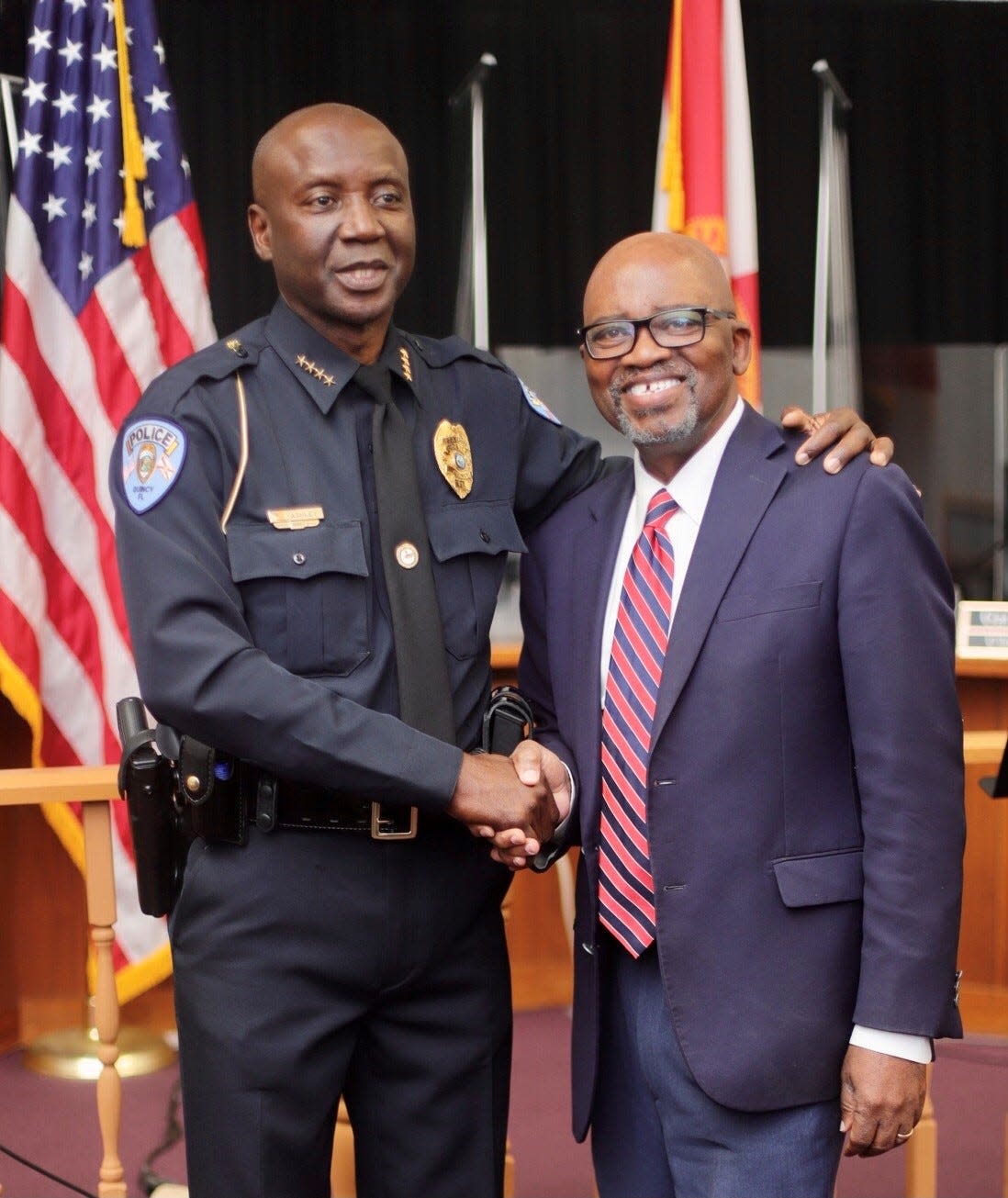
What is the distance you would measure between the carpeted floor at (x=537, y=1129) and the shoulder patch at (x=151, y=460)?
1778 millimetres

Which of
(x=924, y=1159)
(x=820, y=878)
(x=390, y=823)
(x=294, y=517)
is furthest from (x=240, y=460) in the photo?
(x=924, y=1159)

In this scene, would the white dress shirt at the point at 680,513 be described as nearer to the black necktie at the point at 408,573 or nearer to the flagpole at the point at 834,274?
the black necktie at the point at 408,573

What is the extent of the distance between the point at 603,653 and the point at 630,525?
0.17 m

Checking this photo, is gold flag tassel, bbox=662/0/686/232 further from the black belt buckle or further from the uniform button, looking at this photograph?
the black belt buckle

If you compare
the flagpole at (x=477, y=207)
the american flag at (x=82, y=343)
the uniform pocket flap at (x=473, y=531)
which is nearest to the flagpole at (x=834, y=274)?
the flagpole at (x=477, y=207)

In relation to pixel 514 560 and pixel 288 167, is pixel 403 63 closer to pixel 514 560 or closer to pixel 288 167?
pixel 514 560

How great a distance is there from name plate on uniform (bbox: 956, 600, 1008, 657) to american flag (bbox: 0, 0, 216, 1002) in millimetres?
1859

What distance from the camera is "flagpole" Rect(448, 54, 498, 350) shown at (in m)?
5.21

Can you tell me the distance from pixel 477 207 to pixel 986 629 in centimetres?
281

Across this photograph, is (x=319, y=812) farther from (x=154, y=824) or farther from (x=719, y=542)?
(x=719, y=542)

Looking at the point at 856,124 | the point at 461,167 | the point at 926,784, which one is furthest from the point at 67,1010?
the point at 856,124

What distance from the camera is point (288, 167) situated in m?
1.84

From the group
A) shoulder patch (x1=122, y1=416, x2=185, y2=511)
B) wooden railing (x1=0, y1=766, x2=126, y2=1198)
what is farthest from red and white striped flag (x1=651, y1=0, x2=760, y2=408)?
shoulder patch (x1=122, y1=416, x2=185, y2=511)

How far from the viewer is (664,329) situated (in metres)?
1.77
